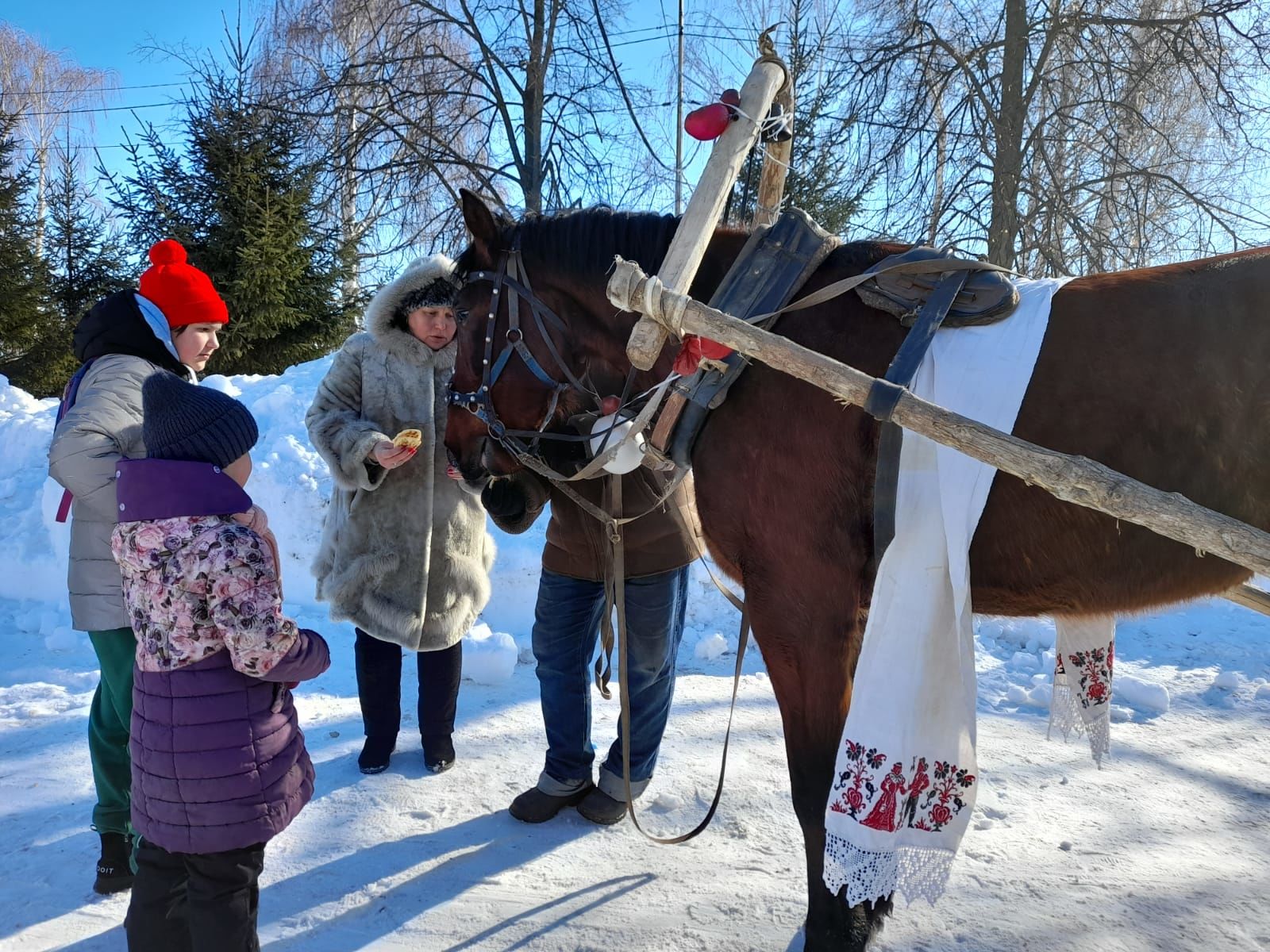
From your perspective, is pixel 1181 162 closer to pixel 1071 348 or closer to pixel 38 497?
pixel 1071 348

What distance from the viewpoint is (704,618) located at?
5023 millimetres

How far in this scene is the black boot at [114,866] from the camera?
2.37m

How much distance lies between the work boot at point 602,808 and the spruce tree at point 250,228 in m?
7.71

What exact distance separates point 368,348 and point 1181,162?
7733mm

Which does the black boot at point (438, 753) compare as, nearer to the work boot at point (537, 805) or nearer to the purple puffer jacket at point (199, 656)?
the work boot at point (537, 805)

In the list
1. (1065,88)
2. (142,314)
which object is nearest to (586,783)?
(142,314)

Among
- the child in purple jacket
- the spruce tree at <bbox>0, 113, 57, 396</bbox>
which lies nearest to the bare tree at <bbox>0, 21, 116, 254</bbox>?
the spruce tree at <bbox>0, 113, 57, 396</bbox>

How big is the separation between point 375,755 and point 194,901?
1362 millimetres

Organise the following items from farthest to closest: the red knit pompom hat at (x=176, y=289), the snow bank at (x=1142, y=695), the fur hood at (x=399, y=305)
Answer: the snow bank at (x=1142, y=695), the fur hood at (x=399, y=305), the red knit pompom hat at (x=176, y=289)

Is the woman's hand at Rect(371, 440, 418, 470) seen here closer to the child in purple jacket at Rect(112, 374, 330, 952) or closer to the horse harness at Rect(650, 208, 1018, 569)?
the child in purple jacket at Rect(112, 374, 330, 952)

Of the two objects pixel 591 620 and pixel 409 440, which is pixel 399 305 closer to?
pixel 409 440

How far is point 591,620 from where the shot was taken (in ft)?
9.69

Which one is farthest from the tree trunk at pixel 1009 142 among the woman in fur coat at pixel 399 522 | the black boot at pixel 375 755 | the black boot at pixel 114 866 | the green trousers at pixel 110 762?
the black boot at pixel 114 866

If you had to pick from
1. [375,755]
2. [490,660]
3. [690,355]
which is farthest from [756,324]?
[490,660]
